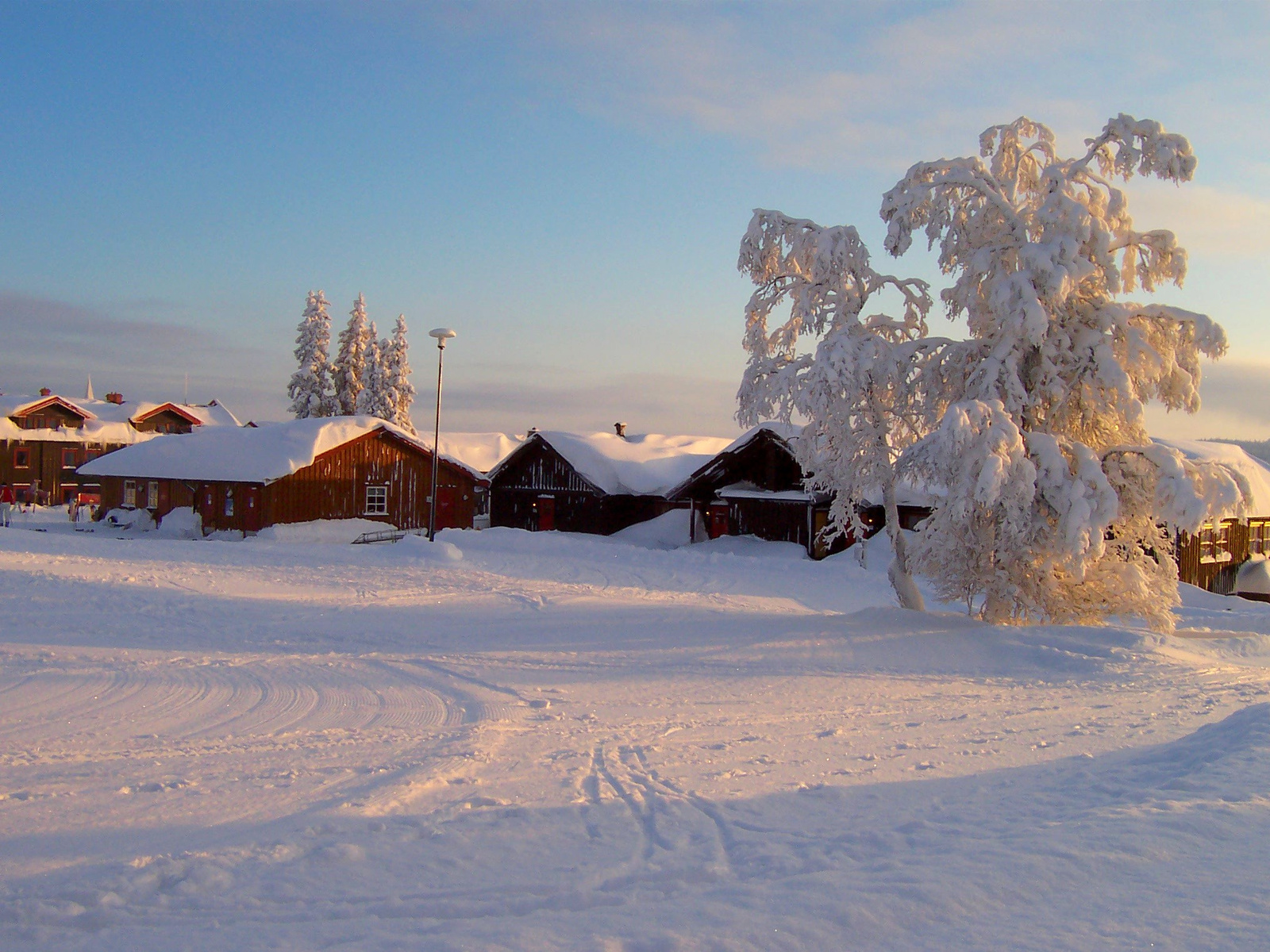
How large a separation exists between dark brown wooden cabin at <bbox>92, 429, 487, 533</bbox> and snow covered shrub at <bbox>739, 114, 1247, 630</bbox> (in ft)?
78.5

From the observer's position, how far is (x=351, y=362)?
5978cm

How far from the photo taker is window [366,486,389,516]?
3834 cm

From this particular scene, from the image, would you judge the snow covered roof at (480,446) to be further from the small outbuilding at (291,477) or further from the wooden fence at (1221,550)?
the wooden fence at (1221,550)

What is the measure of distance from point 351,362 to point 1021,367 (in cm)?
5042

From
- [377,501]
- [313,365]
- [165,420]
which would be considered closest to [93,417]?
[165,420]

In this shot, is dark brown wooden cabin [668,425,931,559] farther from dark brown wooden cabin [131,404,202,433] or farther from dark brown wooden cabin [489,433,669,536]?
dark brown wooden cabin [131,404,202,433]

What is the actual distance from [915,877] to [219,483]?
35912 millimetres

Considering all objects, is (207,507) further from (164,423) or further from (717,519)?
(164,423)

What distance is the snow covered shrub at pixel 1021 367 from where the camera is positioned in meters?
15.4

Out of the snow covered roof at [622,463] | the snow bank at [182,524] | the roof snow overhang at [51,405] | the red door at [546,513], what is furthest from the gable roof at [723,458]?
the roof snow overhang at [51,405]

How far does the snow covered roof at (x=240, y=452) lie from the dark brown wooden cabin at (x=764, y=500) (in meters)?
11.4

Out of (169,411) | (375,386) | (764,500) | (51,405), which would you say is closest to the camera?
(764,500)

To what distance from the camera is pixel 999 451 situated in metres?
14.4

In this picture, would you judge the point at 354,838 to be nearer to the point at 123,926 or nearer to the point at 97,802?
the point at 123,926
